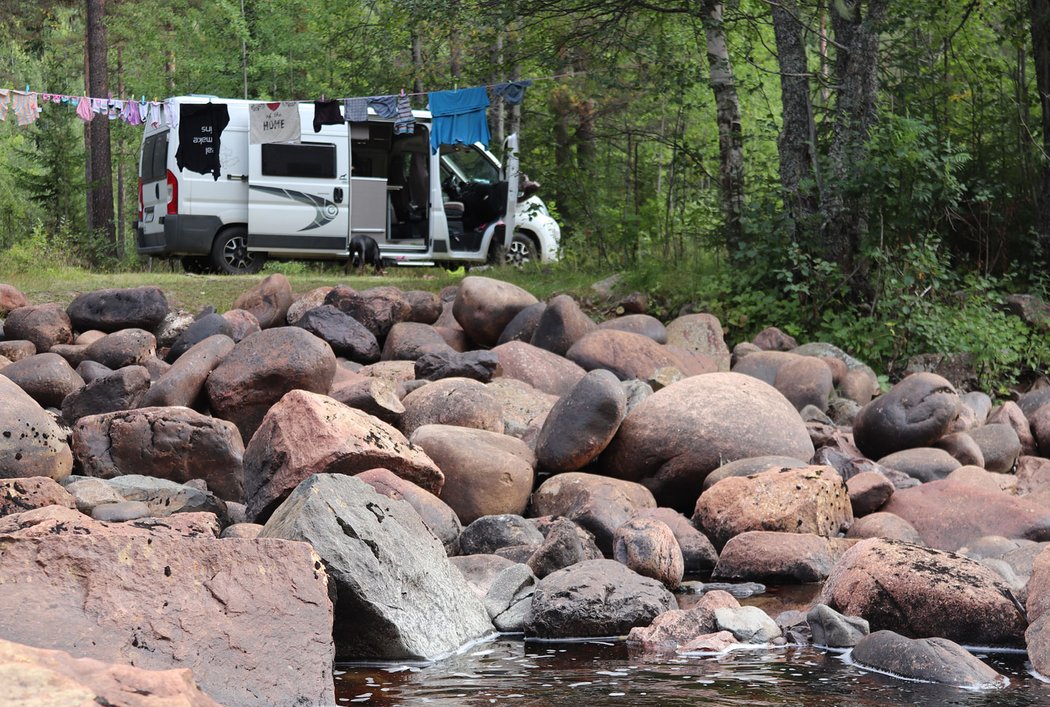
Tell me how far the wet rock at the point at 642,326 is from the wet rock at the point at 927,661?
7.15m

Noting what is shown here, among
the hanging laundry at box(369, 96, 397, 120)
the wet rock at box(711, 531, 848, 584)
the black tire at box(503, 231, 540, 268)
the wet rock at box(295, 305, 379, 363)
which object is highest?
the hanging laundry at box(369, 96, 397, 120)

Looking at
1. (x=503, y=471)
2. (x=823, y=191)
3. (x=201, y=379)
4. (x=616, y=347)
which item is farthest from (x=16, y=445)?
(x=823, y=191)

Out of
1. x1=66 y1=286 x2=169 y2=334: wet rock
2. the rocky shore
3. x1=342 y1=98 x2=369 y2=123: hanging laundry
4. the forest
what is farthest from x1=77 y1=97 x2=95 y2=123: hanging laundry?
x1=66 y1=286 x2=169 y2=334: wet rock

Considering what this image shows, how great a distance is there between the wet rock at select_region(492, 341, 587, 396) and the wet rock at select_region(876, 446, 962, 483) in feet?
9.55

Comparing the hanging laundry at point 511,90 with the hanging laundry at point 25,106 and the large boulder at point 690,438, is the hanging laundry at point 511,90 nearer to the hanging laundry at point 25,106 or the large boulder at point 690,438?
the hanging laundry at point 25,106

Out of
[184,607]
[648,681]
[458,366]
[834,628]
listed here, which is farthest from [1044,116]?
[184,607]

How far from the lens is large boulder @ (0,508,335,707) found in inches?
161

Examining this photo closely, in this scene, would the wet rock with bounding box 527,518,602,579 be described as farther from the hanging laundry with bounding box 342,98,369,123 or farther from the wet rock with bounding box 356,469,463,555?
the hanging laundry with bounding box 342,98,369,123

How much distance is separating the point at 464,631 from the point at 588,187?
1144 cm

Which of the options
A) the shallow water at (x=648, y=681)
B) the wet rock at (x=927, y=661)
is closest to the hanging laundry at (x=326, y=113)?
the shallow water at (x=648, y=681)

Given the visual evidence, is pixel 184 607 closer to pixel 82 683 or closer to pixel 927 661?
pixel 82 683

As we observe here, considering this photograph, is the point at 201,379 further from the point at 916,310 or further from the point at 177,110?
the point at 177,110

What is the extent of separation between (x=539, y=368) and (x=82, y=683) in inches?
337

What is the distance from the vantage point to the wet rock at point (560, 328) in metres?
11.9
